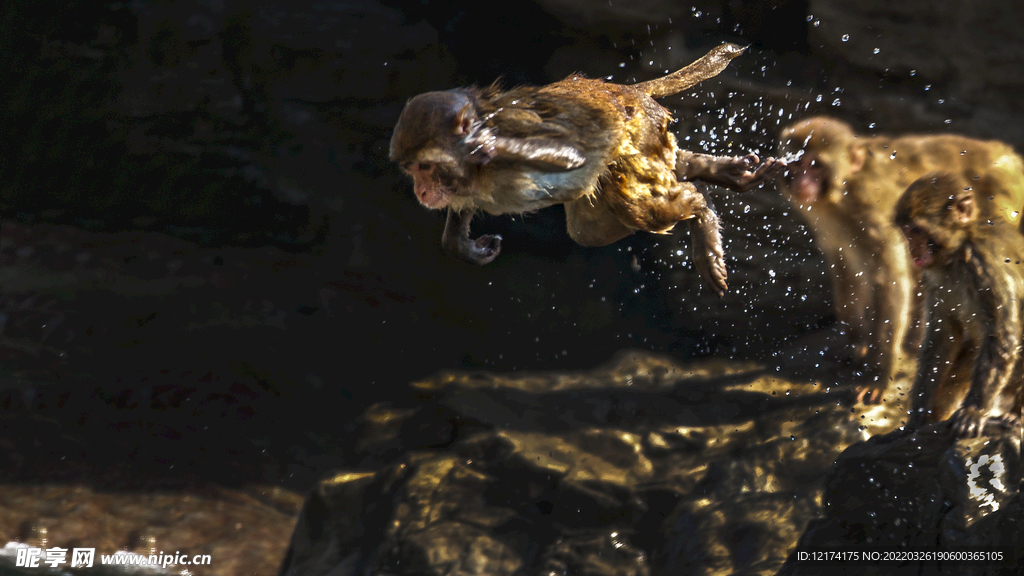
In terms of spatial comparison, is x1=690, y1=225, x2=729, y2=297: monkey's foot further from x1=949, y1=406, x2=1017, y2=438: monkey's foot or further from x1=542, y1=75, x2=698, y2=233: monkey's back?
x1=949, y1=406, x2=1017, y2=438: monkey's foot

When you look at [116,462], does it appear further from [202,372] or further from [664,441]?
[664,441]

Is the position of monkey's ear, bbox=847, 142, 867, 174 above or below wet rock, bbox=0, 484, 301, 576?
above

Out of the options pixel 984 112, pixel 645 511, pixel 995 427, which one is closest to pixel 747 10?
pixel 984 112

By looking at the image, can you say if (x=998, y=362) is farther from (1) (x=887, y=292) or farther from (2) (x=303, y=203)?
(2) (x=303, y=203)

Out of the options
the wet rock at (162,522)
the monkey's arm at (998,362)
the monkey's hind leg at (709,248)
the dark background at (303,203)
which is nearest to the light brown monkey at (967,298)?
the monkey's arm at (998,362)

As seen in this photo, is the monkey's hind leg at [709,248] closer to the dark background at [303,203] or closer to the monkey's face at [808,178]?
A: the dark background at [303,203]

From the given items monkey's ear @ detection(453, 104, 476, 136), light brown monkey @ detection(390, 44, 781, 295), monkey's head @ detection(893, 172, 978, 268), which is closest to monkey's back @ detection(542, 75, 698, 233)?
light brown monkey @ detection(390, 44, 781, 295)

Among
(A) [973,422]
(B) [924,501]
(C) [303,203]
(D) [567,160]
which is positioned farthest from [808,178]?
(C) [303,203]
